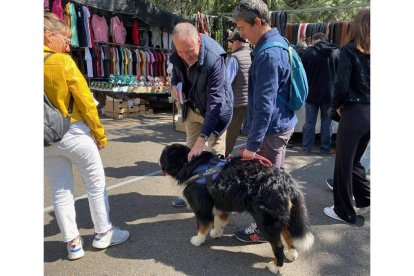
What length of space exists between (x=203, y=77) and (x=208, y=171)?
2.93 ft

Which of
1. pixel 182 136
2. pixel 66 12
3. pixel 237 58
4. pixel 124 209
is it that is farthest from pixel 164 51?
pixel 124 209

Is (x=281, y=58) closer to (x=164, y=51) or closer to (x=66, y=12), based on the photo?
(x=66, y=12)

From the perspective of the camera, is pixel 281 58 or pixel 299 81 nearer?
pixel 281 58

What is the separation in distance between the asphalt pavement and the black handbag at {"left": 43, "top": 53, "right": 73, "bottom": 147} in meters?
1.14

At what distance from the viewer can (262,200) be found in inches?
104

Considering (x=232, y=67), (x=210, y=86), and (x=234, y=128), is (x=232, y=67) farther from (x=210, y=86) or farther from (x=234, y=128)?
(x=210, y=86)

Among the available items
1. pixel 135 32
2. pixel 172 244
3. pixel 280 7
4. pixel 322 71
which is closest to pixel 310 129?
pixel 322 71

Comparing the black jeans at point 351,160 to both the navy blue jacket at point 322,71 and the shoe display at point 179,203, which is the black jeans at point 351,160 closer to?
the shoe display at point 179,203

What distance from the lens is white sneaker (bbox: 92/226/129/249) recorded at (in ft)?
10.2

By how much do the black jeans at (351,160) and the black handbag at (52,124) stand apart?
2.62m

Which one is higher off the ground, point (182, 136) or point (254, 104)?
point (254, 104)

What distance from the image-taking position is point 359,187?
148 inches

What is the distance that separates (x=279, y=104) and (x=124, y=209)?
7.40 feet

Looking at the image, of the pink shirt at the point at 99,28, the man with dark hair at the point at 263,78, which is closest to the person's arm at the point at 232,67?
the man with dark hair at the point at 263,78
